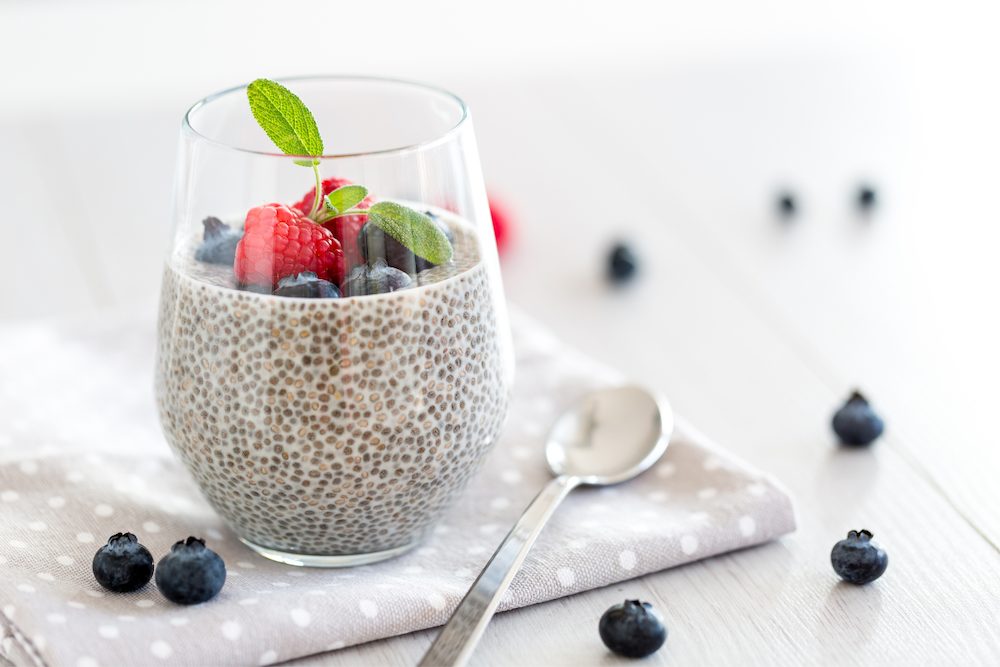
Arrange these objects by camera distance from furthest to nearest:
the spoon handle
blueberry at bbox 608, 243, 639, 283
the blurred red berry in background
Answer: the blurred red berry in background → blueberry at bbox 608, 243, 639, 283 → the spoon handle

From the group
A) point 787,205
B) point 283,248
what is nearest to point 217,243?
point 283,248

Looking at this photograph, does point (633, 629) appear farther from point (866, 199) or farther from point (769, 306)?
point (866, 199)

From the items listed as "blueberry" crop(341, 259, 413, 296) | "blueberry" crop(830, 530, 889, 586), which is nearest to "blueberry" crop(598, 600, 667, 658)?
"blueberry" crop(830, 530, 889, 586)

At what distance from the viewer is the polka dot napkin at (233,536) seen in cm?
84

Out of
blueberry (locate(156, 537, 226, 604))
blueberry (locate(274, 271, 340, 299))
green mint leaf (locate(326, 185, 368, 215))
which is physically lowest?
blueberry (locate(156, 537, 226, 604))

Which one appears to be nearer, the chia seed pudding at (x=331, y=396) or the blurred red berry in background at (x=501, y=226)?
the chia seed pudding at (x=331, y=396)

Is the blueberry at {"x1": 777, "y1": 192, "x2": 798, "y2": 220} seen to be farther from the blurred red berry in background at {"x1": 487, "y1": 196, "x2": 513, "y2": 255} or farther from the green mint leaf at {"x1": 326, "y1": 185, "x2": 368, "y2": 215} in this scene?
the green mint leaf at {"x1": 326, "y1": 185, "x2": 368, "y2": 215}

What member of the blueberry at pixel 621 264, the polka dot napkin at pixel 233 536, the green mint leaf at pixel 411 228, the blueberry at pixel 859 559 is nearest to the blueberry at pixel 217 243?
the green mint leaf at pixel 411 228

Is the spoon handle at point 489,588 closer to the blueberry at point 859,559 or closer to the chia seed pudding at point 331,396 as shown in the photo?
the chia seed pudding at point 331,396

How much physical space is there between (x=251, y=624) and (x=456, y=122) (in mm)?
377

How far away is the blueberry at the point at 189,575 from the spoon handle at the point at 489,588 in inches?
6.4

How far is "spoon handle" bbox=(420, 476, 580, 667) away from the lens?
817mm

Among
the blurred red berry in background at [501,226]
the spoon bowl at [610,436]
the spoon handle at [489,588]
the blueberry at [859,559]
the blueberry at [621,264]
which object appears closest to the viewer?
the spoon handle at [489,588]

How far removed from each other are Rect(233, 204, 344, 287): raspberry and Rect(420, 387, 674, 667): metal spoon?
0.24m
